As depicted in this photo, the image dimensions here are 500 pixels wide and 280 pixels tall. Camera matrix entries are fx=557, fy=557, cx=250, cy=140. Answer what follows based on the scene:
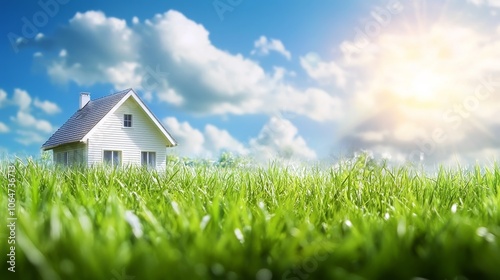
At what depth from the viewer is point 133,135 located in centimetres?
2575

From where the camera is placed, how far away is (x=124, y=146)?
83.6ft

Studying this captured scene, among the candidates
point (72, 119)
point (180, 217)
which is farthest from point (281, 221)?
point (72, 119)

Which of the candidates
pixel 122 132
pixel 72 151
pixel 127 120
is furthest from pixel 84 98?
pixel 72 151

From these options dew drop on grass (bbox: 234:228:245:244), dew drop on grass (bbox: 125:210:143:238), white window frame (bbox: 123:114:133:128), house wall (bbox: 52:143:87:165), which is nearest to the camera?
dew drop on grass (bbox: 125:210:143:238)

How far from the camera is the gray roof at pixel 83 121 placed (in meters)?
24.6

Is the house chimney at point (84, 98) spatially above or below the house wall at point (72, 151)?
above

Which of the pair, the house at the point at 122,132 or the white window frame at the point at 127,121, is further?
the white window frame at the point at 127,121

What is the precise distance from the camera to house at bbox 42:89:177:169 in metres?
24.8

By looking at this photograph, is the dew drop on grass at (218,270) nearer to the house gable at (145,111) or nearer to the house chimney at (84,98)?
the house gable at (145,111)

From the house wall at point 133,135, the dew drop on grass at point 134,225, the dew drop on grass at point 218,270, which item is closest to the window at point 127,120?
the house wall at point 133,135

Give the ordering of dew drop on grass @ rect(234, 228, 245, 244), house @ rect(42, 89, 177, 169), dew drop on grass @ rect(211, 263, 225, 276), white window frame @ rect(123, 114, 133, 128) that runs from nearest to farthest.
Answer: dew drop on grass @ rect(211, 263, 225, 276), dew drop on grass @ rect(234, 228, 245, 244), house @ rect(42, 89, 177, 169), white window frame @ rect(123, 114, 133, 128)

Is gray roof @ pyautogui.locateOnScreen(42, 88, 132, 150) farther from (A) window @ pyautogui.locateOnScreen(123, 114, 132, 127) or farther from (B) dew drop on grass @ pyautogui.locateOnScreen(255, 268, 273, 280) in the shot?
(B) dew drop on grass @ pyautogui.locateOnScreen(255, 268, 273, 280)

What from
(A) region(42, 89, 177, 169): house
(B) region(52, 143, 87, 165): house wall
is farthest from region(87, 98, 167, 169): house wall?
(B) region(52, 143, 87, 165): house wall

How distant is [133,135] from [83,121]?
2.50 metres
